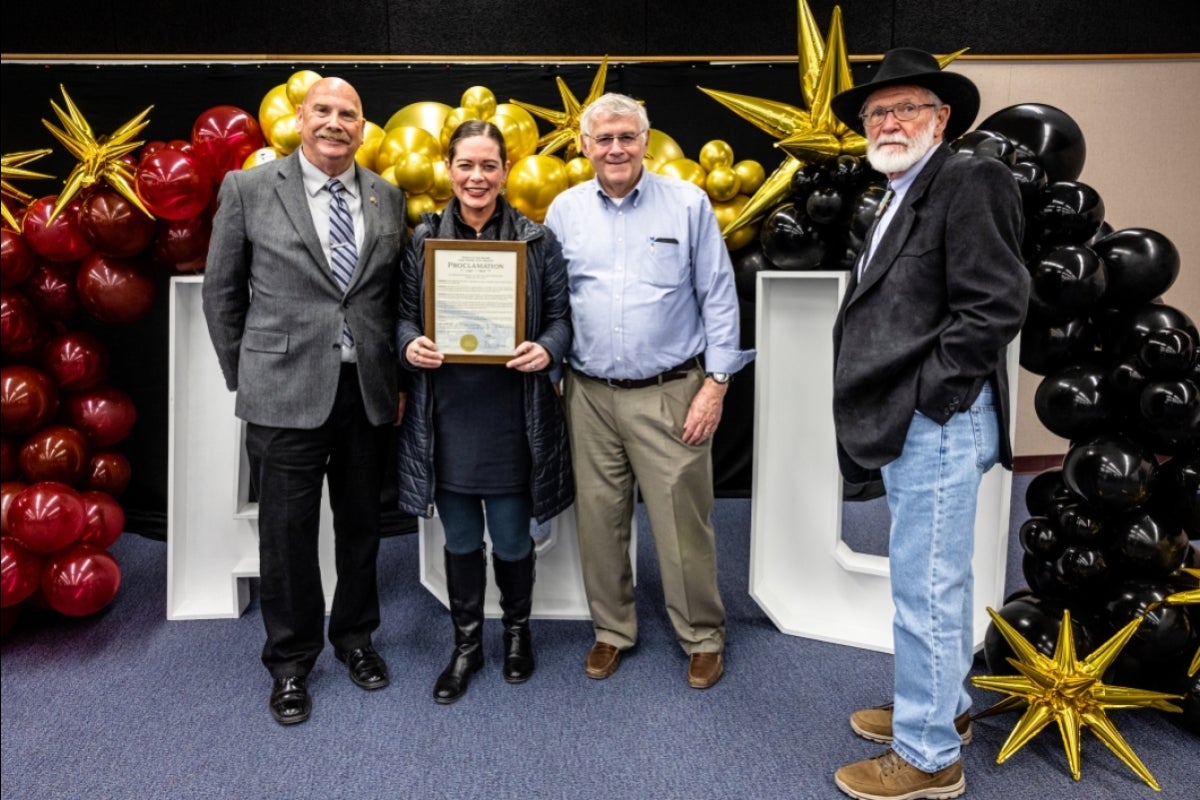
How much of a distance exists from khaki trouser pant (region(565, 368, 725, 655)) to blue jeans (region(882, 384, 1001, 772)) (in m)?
0.68

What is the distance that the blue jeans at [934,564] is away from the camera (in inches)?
67.1

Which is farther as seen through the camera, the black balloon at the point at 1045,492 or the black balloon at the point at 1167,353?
the black balloon at the point at 1045,492

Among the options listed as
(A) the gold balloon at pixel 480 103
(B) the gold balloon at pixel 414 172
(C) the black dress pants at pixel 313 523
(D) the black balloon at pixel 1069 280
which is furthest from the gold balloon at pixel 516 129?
(D) the black balloon at pixel 1069 280

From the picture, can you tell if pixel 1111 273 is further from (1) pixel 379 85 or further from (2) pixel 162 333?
(2) pixel 162 333

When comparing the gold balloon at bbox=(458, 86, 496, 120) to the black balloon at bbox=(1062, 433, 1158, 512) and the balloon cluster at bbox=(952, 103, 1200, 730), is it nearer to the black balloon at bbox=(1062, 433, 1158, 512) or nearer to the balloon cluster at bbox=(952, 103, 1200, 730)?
the balloon cluster at bbox=(952, 103, 1200, 730)

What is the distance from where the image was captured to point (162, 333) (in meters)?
3.94

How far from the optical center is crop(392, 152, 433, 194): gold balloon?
2682 mm

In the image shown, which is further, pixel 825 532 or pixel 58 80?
pixel 58 80

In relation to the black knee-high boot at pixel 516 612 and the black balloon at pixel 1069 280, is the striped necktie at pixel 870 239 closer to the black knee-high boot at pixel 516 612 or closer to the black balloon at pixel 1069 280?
the black balloon at pixel 1069 280

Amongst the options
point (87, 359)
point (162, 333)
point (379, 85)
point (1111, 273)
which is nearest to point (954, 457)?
point (1111, 273)

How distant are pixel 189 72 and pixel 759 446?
326 cm

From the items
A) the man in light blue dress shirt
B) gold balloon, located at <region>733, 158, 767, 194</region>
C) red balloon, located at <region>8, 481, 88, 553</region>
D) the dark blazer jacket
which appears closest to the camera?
the dark blazer jacket

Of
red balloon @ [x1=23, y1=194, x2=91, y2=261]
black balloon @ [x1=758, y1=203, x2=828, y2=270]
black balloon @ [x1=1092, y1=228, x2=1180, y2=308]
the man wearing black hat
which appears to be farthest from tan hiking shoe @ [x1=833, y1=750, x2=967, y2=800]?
red balloon @ [x1=23, y1=194, x2=91, y2=261]

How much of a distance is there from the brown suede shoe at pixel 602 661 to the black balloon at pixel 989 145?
1.81 metres
